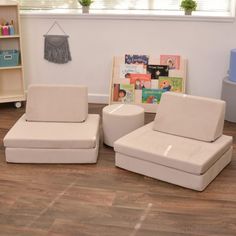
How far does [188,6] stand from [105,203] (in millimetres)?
2629

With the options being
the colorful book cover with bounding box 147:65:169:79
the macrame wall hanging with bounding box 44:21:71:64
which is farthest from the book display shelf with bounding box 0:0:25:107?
the colorful book cover with bounding box 147:65:169:79

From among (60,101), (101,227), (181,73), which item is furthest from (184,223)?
(181,73)

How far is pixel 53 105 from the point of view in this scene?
3775 mm

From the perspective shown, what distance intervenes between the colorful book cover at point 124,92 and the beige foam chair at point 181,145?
4.13 feet

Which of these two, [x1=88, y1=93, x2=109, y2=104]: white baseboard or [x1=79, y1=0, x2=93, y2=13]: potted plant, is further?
[x1=88, y1=93, x2=109, y2=104]: white baseboard

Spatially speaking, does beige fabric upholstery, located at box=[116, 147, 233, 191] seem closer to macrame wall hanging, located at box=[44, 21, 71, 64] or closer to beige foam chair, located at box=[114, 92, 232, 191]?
beige foam chair, located at box=[114, 92, 232, 191]

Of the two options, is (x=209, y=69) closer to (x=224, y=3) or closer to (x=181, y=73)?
(x=181, y=73)

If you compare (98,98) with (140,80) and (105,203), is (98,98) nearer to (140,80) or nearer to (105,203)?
(140,80)

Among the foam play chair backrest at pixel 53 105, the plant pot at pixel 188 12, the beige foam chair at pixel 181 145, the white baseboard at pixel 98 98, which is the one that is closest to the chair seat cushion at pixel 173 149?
the beige foam chair at pixel 181 145

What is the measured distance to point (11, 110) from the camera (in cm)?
487

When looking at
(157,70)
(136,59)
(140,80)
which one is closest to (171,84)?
(157,70)

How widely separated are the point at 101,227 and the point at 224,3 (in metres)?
A: 3.16

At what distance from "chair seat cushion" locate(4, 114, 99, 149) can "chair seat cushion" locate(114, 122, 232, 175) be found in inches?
11.2

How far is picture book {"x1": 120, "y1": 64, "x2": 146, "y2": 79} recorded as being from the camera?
4836 millimetres
